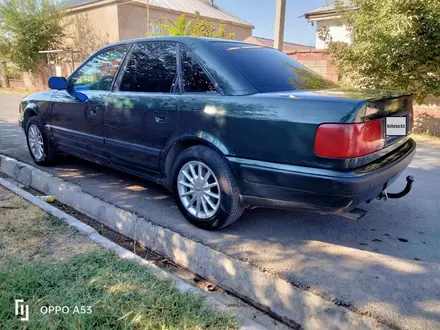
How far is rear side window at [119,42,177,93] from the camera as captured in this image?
3340 millimetres

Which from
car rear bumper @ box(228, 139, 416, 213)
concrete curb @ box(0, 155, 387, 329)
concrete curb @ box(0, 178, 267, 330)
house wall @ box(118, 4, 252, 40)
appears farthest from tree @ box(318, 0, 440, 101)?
house wall @ box(118, 4, 252, 40)

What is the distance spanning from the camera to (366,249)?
290cm

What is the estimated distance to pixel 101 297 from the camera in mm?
2084

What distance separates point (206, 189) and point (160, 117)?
2.69 feet

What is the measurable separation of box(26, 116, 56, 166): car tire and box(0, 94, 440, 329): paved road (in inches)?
33.2

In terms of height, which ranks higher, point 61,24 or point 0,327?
point 61,24

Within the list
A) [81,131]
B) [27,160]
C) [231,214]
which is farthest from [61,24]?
[231,214]

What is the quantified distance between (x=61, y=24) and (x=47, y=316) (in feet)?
79.5

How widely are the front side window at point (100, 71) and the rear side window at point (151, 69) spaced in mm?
228

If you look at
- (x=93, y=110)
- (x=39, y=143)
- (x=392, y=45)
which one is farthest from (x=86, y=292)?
(x=392, y=45)

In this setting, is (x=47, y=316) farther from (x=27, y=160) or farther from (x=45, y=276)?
(x=27, y=160)

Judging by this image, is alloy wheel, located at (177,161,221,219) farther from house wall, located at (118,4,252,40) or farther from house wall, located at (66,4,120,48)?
house wall, located at (66,4,120,48)

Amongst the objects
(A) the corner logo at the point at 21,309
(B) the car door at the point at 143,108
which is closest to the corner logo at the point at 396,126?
(B) the car door at the point at 143,108

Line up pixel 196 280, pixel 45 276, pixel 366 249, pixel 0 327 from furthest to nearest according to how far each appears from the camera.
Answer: pixel 366 249, pixel 196 280, pixel 45 276, pixel 0 327
